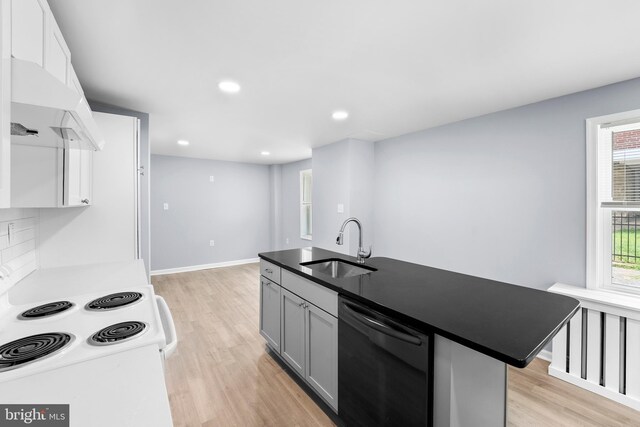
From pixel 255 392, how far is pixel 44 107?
205cm

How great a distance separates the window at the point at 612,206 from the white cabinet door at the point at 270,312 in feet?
8.45

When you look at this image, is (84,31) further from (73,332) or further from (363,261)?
(363,261)

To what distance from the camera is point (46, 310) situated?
1266 millimetres

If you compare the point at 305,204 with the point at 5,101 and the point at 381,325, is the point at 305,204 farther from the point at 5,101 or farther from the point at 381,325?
the point at 5,101

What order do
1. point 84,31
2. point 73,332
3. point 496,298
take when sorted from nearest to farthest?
point 73,332 → point 496,298 → point 84,31

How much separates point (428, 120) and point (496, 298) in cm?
237

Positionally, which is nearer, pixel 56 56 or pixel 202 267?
pixel 56 56

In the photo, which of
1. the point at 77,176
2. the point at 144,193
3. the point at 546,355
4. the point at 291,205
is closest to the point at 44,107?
the point at 77,176

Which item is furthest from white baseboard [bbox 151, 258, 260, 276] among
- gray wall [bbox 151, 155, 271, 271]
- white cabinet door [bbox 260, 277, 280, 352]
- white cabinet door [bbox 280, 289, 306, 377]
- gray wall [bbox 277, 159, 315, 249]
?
white cabinet door [bbox 280, 289, 306, 377]

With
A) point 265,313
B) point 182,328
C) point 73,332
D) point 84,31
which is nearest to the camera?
point 73,332

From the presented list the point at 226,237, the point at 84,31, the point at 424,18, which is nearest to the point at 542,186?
the point at 424,18

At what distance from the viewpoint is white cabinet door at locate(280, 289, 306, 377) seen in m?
1.98

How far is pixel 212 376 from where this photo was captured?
2227 millimetres

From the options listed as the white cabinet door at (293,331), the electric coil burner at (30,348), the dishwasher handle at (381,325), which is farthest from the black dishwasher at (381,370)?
the electric coil burner at (30,348)
